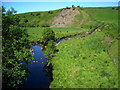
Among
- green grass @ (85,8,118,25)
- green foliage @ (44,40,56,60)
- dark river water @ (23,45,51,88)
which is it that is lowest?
dark river water @ (23,45,51,88)

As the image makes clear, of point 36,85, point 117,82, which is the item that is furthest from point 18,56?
point 117,82

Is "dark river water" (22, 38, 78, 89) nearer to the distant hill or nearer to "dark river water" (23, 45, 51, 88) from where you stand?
"dark river water" (23, 45, 51, 88)

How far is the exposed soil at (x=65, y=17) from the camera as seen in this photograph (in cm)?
11756

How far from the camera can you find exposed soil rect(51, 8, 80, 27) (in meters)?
118

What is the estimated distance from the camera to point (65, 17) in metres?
124

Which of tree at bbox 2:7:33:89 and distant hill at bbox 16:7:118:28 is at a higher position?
distant hill at bbox 16:7:118:28

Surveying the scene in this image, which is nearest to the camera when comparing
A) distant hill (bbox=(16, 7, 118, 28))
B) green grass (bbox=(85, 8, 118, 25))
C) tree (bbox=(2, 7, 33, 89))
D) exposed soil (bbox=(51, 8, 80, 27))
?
tree (bbox=(2, 7, 33, 89))

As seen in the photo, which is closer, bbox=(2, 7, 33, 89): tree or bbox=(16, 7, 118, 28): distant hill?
bbox=(2, 7, 33, 89): tree

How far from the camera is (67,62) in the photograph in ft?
97.6

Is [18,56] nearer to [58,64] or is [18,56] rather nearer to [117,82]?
[58,64]

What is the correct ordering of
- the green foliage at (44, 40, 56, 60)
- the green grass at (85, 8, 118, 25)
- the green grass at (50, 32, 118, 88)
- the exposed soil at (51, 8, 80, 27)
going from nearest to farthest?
the green grass at (50, 32, 118, 88)
the green foliage at (44, 40, 56, 60)
the green grass at (85, 8, 118, 25)
the exposed soil at (51, 8, 80, 27)

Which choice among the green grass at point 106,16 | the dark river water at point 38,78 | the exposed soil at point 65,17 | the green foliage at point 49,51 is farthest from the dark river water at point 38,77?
the green grass at point 106,16

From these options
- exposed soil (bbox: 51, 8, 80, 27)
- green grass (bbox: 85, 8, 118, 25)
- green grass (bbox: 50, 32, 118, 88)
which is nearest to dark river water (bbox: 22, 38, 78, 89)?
green grass (bbox: 50, 32, 118, 88)

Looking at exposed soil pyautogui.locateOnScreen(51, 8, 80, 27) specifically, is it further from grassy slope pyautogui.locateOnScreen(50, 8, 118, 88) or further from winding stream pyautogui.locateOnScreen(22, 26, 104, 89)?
winding stream pyautogui.locateOnScreen(22, 26, 104, 89)
